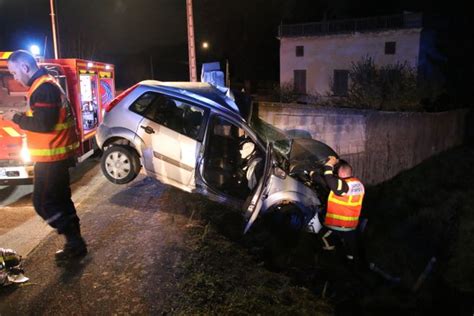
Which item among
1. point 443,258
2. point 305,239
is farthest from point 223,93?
point 443,258

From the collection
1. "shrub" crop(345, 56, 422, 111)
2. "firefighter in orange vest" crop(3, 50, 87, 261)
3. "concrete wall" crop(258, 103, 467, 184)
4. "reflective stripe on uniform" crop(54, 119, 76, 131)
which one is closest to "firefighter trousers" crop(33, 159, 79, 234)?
"firefighter in orange vest" crop(3, 50, 87, 261)

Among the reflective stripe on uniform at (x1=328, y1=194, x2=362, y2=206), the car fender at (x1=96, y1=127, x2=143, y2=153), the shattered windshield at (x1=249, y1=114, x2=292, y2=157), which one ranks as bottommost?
the reflective stripe on uniform at (x1=328, y1=194, x2=362, y2=206)

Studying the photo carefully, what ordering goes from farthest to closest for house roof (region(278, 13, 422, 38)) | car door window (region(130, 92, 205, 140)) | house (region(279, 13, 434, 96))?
1. house (region(279, 13, 434, 96))
2. house roof (region(278, 13, 422, 38))
3. car door window (region(130, 92, 205, 140))

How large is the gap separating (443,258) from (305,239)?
2.35 meters

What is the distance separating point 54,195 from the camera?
4285mm

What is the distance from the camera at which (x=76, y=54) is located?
1309 inches

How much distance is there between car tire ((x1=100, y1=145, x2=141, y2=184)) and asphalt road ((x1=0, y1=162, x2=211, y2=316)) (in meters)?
0.49

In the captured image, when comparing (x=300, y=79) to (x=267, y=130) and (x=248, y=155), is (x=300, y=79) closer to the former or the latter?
(x=267, y=130)

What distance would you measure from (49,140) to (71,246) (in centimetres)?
113

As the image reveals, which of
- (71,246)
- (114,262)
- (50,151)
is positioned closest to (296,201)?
(114,262)

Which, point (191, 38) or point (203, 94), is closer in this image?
point (203, 94)

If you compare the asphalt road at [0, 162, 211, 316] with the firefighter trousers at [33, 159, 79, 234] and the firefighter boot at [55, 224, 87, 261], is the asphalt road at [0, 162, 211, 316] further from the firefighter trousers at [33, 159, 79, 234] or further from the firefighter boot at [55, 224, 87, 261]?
the firefighter trousers at [33, 159, 79, 234]

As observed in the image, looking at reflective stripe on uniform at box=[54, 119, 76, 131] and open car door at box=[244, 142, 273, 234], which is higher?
reflective stripe on uniform at box=[54, 119, 76, 131]

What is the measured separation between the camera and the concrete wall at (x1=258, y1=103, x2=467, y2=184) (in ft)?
31.3
